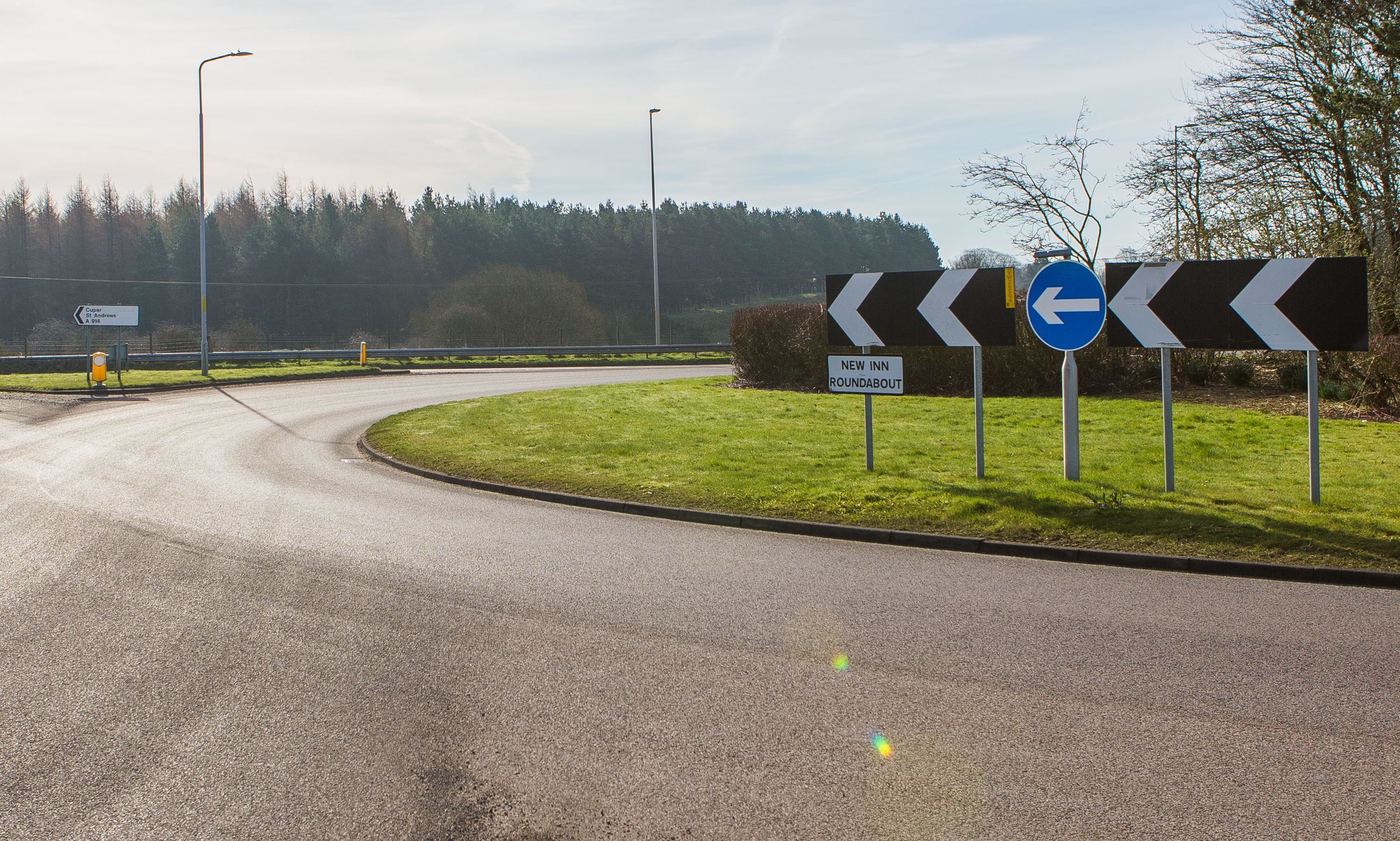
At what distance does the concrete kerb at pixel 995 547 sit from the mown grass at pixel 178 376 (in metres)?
22.5

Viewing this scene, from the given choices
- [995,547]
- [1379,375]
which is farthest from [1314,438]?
[1379,375]

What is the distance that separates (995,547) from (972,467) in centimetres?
363

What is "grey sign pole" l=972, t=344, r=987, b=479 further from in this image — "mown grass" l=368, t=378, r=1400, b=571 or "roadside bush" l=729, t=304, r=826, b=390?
"roadside bush" l=729, t=304, r=826, b=390

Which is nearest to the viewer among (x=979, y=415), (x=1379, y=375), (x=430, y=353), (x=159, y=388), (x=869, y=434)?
(x=979, y=415)

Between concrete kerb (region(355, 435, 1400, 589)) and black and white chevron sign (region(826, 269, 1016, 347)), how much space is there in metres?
2.34

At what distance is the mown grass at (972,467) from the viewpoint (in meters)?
7.68

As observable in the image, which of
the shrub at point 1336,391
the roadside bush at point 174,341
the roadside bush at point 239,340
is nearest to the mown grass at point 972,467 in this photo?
the shrub at point 1336,391

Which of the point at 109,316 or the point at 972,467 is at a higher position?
the point at 109,316

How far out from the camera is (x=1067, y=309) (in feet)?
30.0

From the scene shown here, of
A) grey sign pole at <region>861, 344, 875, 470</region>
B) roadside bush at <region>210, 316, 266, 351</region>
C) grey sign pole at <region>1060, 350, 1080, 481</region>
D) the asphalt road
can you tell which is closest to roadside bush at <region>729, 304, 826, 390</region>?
grey sign pole at <region>861, 344, 875, 470</region>

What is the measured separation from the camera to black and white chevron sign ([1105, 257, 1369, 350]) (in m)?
8.23

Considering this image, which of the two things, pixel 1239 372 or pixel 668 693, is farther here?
pixel 1239 372

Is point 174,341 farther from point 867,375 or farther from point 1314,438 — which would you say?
point 1314,438

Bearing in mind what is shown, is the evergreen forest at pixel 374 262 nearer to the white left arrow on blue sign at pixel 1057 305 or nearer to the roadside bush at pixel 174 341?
the roadside bush at pixel 174 341
